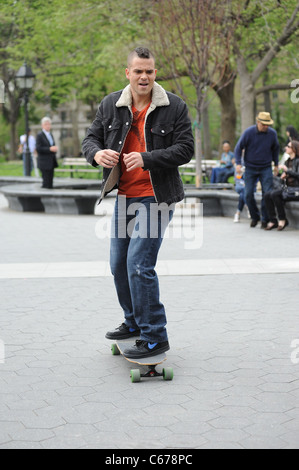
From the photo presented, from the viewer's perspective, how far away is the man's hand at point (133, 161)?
15.4 feet

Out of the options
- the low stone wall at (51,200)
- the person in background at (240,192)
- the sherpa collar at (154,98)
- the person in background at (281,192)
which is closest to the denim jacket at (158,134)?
the sherpa collar at (154,98)

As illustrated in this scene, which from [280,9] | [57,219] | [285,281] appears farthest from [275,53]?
[285,281]

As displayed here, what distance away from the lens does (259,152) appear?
12391 mm

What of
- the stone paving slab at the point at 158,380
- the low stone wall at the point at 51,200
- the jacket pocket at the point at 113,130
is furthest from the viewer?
the low stone wall at the point at 51,200

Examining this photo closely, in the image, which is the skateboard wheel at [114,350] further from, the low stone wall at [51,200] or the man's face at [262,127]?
the low stone wall at [51,200]

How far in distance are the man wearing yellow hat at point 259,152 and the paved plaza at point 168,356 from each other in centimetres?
256

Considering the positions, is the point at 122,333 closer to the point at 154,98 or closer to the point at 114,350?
the point at 114,350

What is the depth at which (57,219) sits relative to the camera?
15367 millimetres

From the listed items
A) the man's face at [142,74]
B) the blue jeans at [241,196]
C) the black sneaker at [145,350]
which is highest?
the man's face at [142,74]

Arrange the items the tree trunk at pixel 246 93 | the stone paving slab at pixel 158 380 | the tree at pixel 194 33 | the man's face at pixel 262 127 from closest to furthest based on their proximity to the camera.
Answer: the stone paving slab at pixel 158 380 < the man's face at pixel 262 127 < the tree at pixel 194 33 < the tree trunk at pixel 246 93

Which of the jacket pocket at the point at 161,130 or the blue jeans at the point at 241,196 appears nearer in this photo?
the jacket pocket at the point at 161,130

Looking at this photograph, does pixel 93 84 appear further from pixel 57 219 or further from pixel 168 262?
pixel 168 262

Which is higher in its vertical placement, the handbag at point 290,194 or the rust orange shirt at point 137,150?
the rust orange shirt at point 137,150

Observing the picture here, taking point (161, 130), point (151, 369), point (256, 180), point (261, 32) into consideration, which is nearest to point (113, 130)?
point (161, 130)
